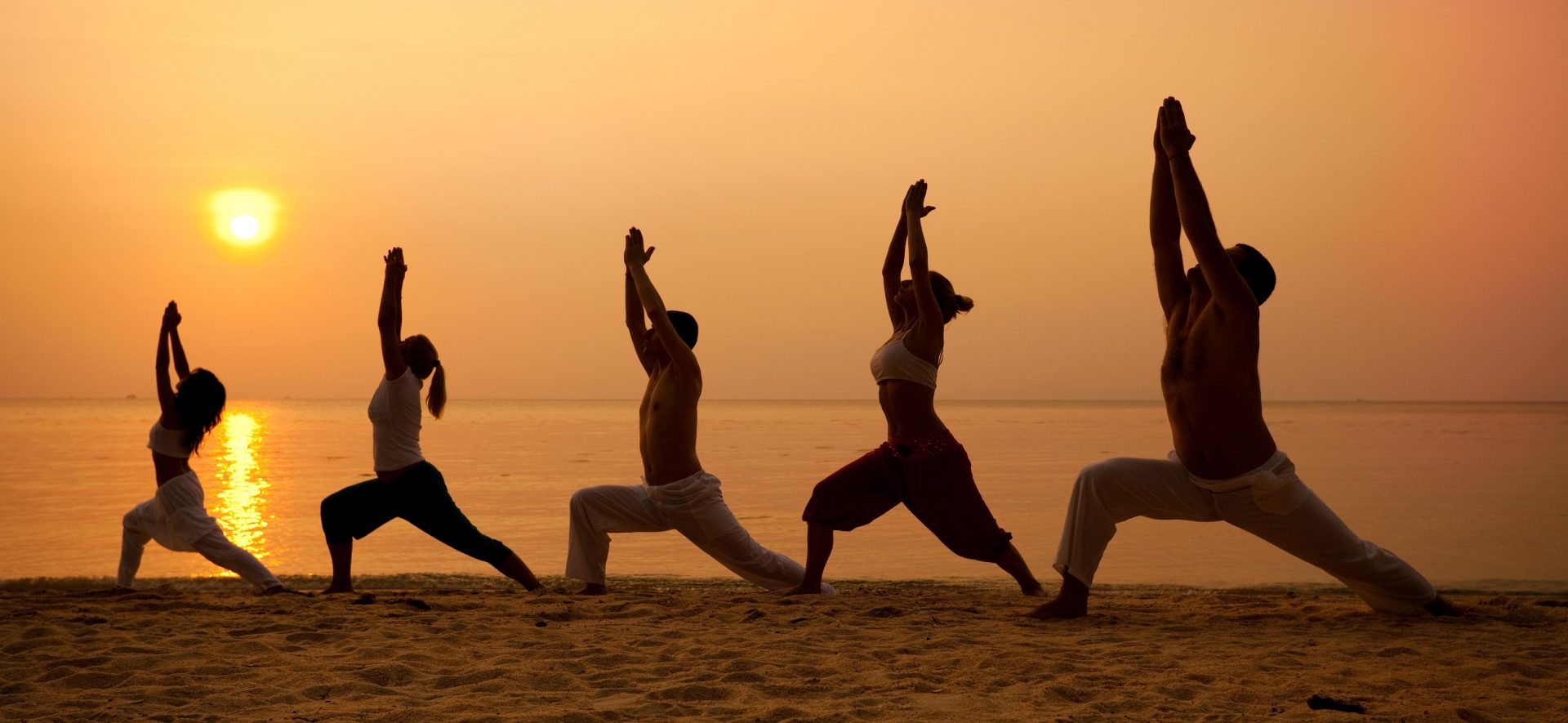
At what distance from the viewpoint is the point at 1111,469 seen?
620cm

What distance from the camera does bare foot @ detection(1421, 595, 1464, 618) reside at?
6234 mm

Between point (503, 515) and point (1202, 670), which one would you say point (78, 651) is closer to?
point (1202, 670)

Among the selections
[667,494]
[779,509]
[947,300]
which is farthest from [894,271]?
[779,509]

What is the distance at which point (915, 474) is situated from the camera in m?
7.52

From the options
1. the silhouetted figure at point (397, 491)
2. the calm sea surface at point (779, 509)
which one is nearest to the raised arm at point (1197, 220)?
the calm sea surface at point (779, 509)

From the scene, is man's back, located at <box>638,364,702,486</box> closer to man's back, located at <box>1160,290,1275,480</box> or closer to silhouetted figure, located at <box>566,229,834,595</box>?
silhouetted figure, located at <box>566,229,834,595</box>

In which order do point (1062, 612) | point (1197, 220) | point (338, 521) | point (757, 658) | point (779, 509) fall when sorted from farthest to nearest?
point (779, 509) → point (338, 521) → point (1062, 612) → point (1197, 220) → point (757, 658)

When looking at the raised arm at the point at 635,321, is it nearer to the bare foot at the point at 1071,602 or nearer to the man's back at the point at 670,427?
the man's back at the point at 670,427

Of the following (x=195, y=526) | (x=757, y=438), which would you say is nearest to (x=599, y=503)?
(x=195, y=526)

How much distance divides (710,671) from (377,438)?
161 inches

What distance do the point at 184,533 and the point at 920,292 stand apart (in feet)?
16.2

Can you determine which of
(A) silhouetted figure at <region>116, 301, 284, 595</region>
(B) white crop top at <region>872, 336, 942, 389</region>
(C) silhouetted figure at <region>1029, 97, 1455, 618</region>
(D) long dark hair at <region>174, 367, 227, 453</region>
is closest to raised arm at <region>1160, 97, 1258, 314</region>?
(C) silhouetted figure at <region>1029, 97, 1455, 618</region>

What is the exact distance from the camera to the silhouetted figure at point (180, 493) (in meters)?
7.88

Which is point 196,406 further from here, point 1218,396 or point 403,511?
point 1218,396
